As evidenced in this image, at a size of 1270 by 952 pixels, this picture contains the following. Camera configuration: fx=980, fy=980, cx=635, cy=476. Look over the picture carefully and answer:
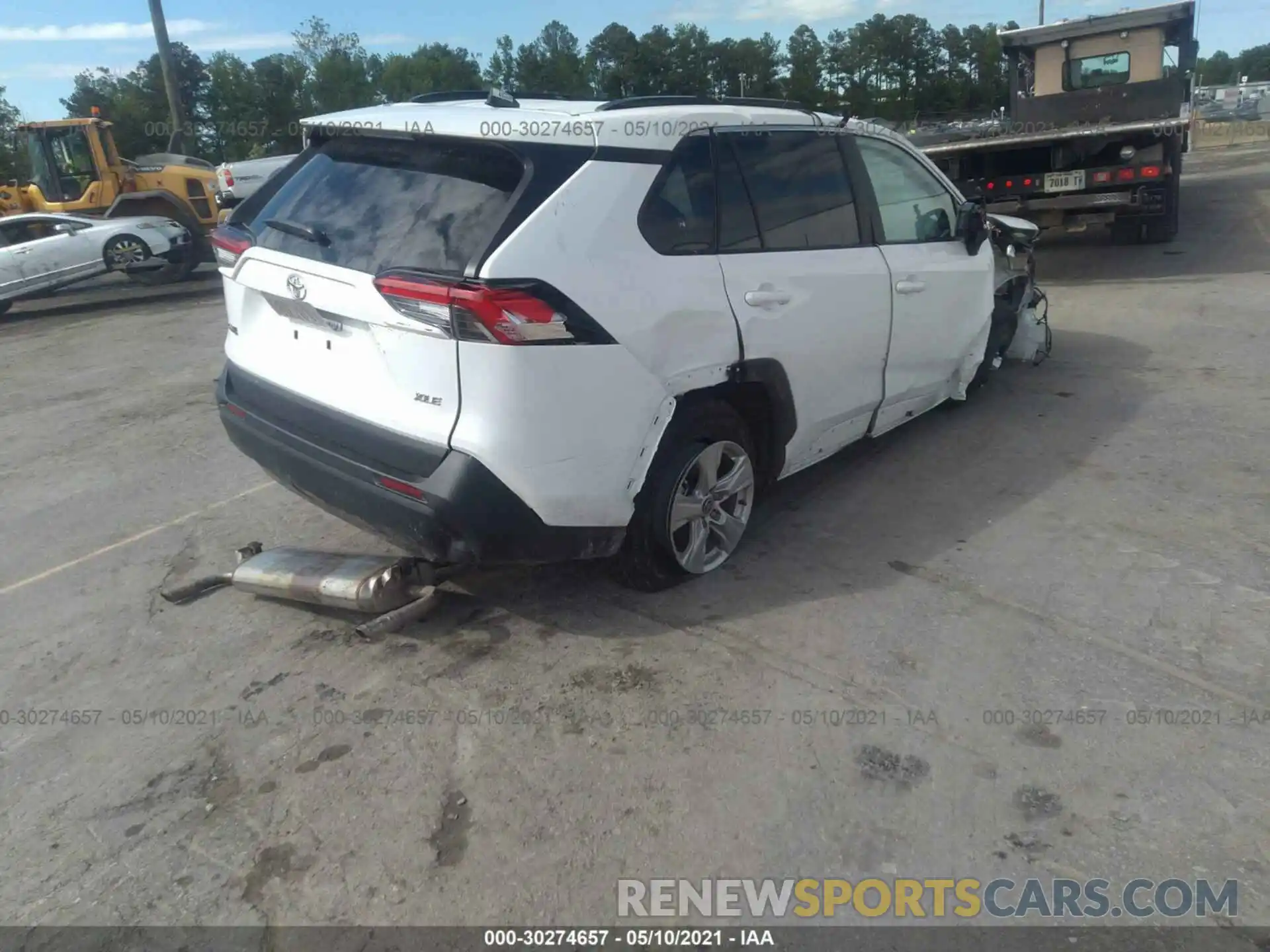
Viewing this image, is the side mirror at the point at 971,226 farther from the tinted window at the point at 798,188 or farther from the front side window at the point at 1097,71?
the front side window at the point at 1097,71

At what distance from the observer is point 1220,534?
4.41 m

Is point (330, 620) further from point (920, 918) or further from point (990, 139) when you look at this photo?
point (990, 139)

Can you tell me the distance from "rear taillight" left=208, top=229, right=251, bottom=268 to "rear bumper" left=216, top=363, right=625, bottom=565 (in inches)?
21.6

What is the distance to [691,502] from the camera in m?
3.97

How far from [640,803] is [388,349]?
169cm

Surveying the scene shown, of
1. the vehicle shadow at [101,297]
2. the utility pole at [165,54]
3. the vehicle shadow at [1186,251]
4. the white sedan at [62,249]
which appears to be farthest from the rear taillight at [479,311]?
the utility pole at [165,54]

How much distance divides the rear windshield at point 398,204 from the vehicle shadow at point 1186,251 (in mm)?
9069

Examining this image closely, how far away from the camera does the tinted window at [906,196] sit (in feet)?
15.9

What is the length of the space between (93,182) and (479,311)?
1855 centimetres

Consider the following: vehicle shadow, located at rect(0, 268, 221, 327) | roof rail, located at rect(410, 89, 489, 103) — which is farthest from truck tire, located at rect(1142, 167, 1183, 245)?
vehicle shadow, located at rect(0, 268, 221, 327)

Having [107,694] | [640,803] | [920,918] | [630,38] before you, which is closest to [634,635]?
[640,803]

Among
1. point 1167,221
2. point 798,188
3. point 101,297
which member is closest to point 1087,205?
point 1167,221

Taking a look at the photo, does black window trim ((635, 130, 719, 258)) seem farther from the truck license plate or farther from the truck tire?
the truck tire

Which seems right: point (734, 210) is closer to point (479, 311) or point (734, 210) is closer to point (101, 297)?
point (479, 311)
